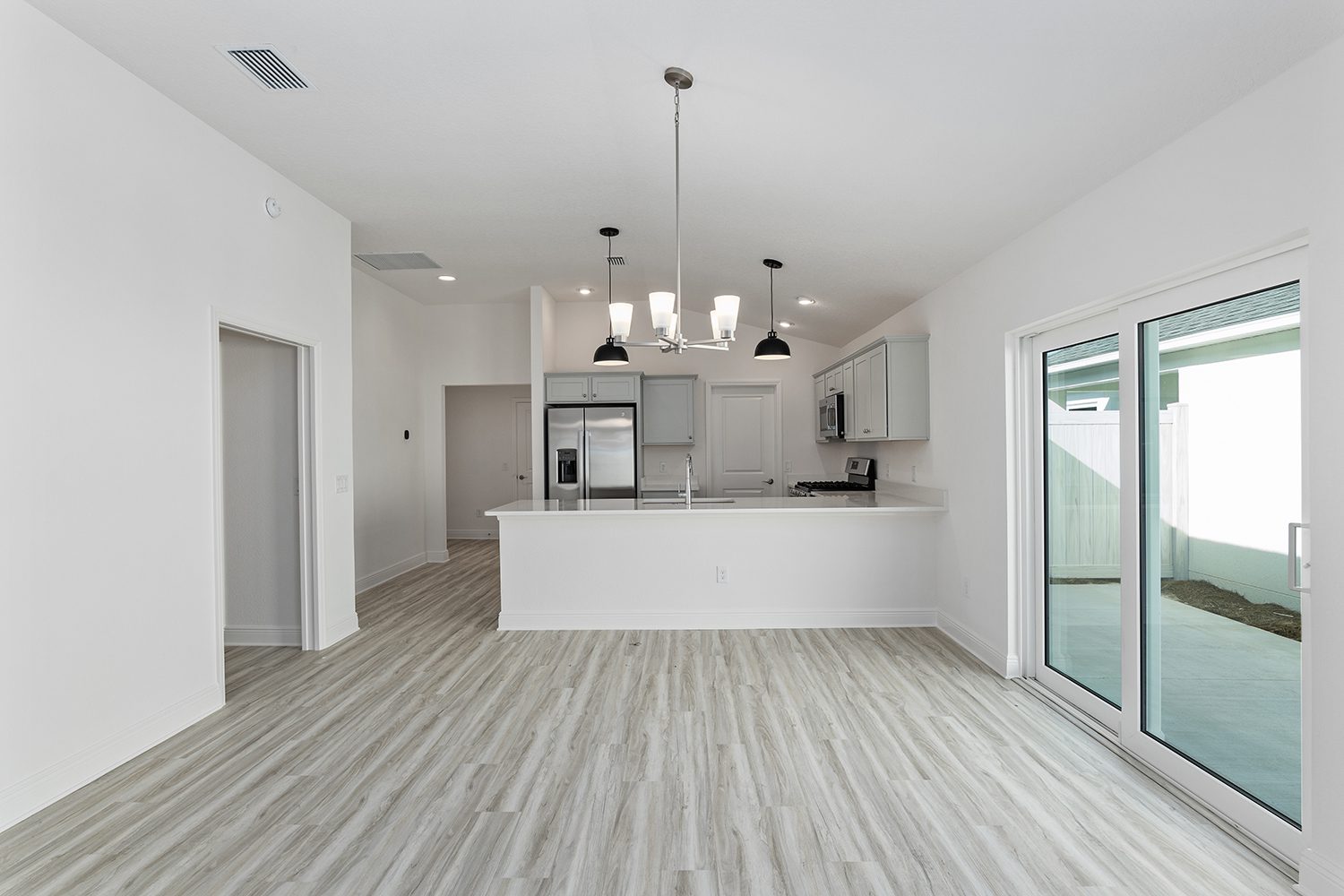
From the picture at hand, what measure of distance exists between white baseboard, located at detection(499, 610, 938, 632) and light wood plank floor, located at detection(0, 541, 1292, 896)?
2.88ft

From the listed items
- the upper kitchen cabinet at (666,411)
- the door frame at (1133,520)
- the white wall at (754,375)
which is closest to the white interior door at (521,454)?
the white wall at (754,375)

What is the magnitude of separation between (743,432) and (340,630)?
180 inches

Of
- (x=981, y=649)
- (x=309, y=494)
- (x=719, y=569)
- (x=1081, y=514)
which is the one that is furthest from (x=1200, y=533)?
(x=309, y=494)

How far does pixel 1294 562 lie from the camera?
202 cm

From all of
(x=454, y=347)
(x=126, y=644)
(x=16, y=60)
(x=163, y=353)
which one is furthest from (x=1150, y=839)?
(x=454, y=347)

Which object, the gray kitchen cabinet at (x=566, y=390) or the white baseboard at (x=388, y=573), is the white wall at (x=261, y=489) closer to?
the white baseboard at (x=388, y=573)

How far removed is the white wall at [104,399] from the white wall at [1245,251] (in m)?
4.14

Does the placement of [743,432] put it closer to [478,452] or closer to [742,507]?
[742,507]

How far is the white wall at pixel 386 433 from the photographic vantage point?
600cm

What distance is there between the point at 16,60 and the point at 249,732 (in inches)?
110

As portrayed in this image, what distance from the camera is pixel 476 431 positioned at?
929 cm

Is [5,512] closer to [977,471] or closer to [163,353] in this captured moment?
[163,353]

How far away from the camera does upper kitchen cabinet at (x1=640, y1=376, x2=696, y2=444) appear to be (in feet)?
23.4

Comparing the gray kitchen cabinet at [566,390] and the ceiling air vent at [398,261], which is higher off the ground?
the ceiling air vent at [398,261]
